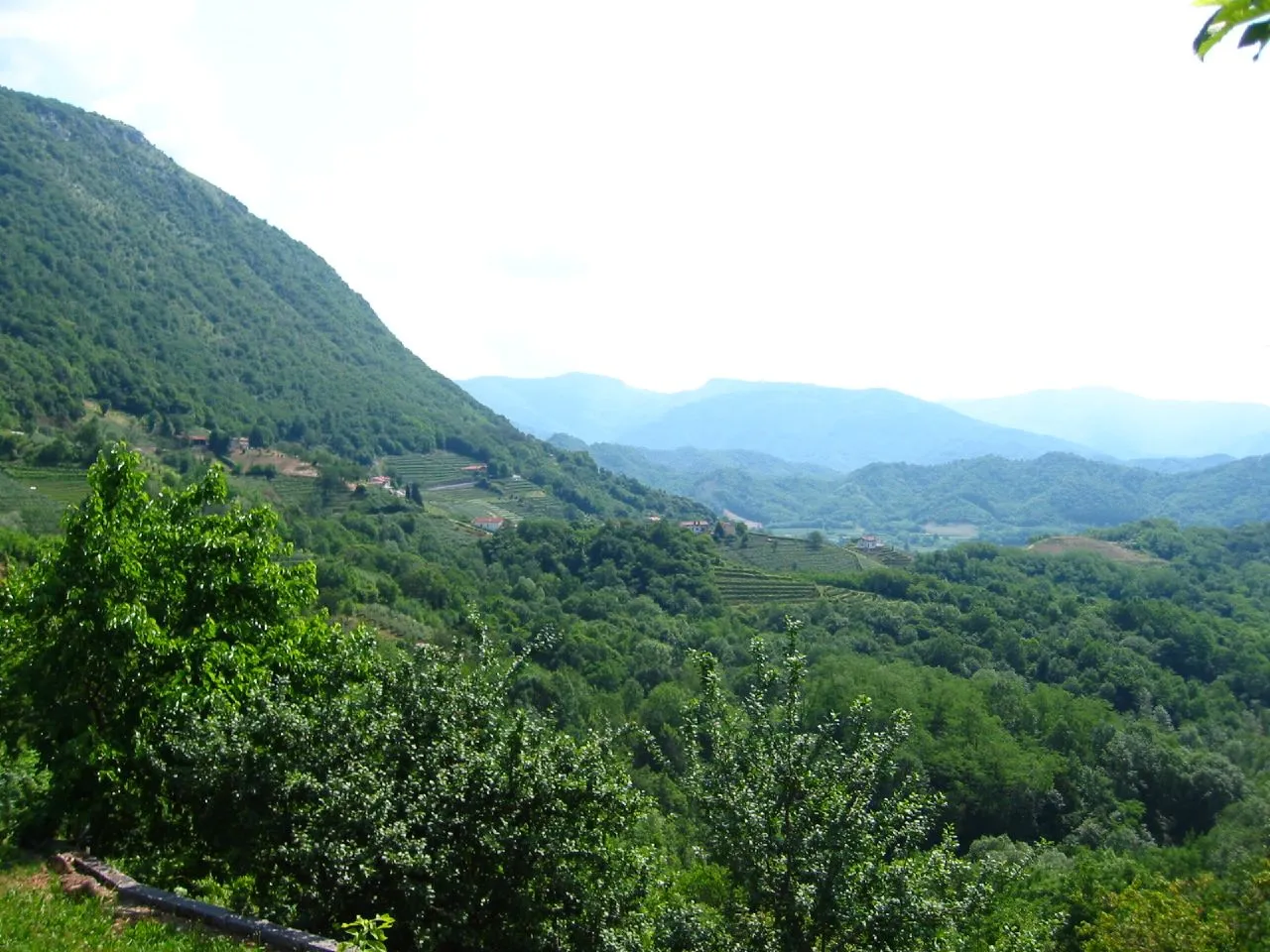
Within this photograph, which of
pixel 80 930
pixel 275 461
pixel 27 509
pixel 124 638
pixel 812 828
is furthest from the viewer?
pixel 275 461

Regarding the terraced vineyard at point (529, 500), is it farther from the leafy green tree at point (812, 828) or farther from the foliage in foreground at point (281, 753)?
the leafy green tree at point (812, 828)

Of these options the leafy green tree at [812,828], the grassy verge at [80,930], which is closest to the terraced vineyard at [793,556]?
the leafy green tree at [812,828]

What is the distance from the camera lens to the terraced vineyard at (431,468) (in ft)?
353

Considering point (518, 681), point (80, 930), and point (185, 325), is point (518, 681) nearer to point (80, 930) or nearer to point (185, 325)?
point (80, 930)

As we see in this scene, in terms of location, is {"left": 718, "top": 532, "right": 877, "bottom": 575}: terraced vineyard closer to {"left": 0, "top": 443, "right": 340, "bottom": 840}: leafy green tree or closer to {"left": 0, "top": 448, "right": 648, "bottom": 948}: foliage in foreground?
{"left": 0, "top": 443, "right": 340, "bottom": 840}: leafy green tree

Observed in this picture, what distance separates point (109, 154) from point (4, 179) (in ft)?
100

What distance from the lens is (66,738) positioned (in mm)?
9680

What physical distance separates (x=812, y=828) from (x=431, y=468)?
355 feet

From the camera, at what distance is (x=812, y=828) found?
757cm

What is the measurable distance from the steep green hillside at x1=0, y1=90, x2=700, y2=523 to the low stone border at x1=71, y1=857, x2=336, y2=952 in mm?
66694

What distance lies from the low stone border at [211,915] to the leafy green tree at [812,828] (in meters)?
3.49

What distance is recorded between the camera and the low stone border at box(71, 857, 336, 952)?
6941 mm

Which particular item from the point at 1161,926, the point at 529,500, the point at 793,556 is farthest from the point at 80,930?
the point at 529,500

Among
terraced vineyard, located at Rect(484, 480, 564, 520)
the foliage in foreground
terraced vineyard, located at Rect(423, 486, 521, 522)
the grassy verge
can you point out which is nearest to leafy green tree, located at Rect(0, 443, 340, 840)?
the foliage in foreground
